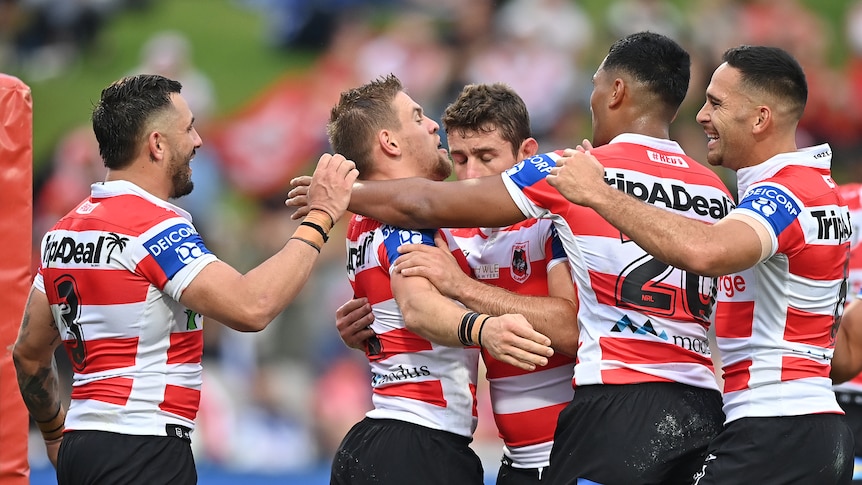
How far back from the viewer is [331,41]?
12531 mm

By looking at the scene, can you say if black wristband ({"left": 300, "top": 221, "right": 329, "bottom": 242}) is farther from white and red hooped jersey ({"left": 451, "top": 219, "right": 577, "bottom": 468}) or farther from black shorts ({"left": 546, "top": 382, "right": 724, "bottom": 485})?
black shorts ({"left": 546, "top": 382, "right": 724, "bottom": 485})

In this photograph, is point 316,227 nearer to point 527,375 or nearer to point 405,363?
point 405,363

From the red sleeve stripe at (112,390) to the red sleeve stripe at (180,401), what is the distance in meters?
0.15

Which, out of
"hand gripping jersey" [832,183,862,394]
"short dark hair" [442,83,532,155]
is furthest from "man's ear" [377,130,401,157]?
"hand gripping jersey" [832,183,862,394]

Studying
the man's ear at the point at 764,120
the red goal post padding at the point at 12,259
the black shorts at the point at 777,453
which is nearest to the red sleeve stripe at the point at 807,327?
the black shorts at the point at 777,453

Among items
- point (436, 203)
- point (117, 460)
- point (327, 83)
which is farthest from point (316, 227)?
point (327, 83)

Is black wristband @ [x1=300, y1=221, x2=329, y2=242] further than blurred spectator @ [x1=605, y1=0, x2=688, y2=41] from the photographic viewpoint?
No

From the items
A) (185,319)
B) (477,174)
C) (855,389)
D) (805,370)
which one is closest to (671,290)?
(805,370)

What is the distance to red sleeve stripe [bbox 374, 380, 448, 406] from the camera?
14.1ft

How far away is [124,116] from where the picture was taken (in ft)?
14.3

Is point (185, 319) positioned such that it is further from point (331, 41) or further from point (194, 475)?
point (331, 41)

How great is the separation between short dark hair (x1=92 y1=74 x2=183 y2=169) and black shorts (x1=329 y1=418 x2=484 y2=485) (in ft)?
5.17

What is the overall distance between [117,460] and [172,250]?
866 mm

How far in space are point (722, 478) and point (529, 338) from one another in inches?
37.0
